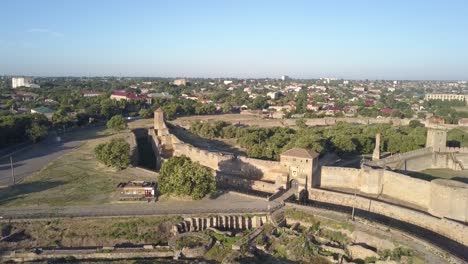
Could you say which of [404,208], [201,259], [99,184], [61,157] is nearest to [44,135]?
[61,157]

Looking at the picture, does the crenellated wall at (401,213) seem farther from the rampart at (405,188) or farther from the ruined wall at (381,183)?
the ruined wall at (381,183)

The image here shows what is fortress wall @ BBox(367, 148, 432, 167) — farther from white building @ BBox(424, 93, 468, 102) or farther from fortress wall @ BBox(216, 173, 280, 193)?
white building @ BBox(424, 93, 468, 102)

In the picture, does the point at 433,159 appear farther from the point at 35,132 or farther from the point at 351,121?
the point at 35,132

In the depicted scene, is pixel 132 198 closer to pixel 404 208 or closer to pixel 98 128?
pixel 404 208

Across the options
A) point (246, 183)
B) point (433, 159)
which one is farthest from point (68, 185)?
point (433, 159)

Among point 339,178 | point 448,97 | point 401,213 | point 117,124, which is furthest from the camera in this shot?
point 448,97

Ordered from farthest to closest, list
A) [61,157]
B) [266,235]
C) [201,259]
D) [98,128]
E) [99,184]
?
1. [98,128]
2. [61,157]
3. [99,184]
4. [266,235]
5. [201,259]
